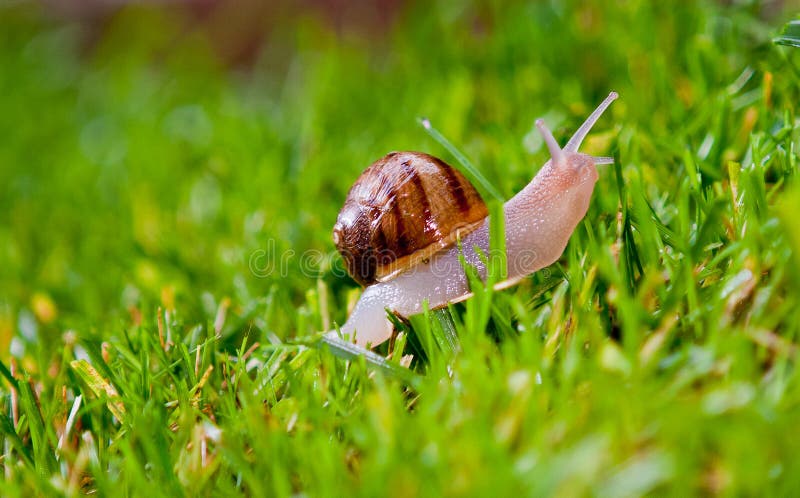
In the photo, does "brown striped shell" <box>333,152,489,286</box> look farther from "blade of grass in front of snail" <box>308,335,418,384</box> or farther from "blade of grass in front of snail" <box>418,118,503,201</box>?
"blade of grass in front of snail" <box>308,335,418,384</box>

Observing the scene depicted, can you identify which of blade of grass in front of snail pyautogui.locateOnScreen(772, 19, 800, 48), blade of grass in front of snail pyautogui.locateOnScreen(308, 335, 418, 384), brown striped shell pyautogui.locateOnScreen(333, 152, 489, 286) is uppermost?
blade of grass in front of snail pyautogui.locateOnScreen(772, 19, 800, 48)

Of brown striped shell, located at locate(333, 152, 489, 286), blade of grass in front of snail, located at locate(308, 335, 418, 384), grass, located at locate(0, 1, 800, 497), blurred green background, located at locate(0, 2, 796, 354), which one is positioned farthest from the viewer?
blurred green background, located at locate(0, 2, 796, 354)

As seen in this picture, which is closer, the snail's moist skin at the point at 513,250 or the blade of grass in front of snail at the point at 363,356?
the blade of grass in front of snail at the point at 363,356

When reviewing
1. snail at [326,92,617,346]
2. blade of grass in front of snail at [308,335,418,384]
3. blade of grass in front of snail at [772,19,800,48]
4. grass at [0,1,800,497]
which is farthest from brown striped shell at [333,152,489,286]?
blade of grass in front of snail at [772,19,800,48]

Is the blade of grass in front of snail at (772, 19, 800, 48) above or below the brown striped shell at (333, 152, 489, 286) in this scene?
above

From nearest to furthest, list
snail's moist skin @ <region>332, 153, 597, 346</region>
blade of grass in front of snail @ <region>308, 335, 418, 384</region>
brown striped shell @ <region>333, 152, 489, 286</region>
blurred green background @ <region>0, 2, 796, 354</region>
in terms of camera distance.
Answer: blade of grass in front of snail @ <region>308, 335, 418, 384</region> → snail's moist skin @ <region>332, 153, 597, 346</region> → brown striped shell @ <region>333, 152, 489, 286</region> → blurred green background @ <region>0, 2, 796, 354</region>

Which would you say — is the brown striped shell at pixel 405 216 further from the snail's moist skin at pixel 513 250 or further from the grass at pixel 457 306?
the grass at pixel 457 306

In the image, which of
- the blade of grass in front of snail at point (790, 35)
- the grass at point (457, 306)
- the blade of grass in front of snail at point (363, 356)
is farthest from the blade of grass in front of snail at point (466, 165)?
the blade of grass in front of snail at point (790, 35)

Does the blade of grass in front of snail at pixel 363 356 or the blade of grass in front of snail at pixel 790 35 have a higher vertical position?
the blade of grass in front of snail at pixel 790 35
